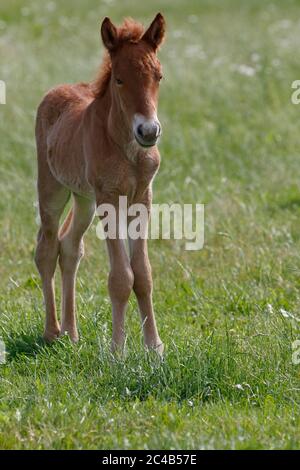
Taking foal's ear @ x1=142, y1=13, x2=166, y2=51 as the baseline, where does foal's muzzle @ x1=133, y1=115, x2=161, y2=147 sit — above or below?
below

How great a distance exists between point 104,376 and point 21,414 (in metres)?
0.61

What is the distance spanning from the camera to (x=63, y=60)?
13516 millimetres

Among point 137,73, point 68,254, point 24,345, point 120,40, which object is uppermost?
point 120,40

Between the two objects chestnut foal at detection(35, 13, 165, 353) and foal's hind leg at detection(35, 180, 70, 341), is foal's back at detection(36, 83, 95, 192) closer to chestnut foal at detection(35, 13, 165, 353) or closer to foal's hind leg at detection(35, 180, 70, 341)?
chestnut foal at detection(35, 13, 165, 353)

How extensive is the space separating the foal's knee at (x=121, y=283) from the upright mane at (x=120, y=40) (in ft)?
3.56

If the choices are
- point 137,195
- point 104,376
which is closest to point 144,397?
point 104,376

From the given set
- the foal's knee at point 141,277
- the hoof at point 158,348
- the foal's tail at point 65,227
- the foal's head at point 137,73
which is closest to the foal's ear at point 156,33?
the foal's head at point 137,73

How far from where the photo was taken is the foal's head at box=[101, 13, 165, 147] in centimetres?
532

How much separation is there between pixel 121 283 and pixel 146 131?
94 centimetres

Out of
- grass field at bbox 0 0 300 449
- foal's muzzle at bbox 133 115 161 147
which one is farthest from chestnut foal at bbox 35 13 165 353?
grass field at bbox 0 0 300 449

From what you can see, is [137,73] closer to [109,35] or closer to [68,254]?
[109,35]

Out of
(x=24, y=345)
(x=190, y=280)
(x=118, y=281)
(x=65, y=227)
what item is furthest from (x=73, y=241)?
(x=190, y=280)

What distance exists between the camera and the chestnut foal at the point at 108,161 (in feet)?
18.1

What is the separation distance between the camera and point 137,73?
17.9 feet
